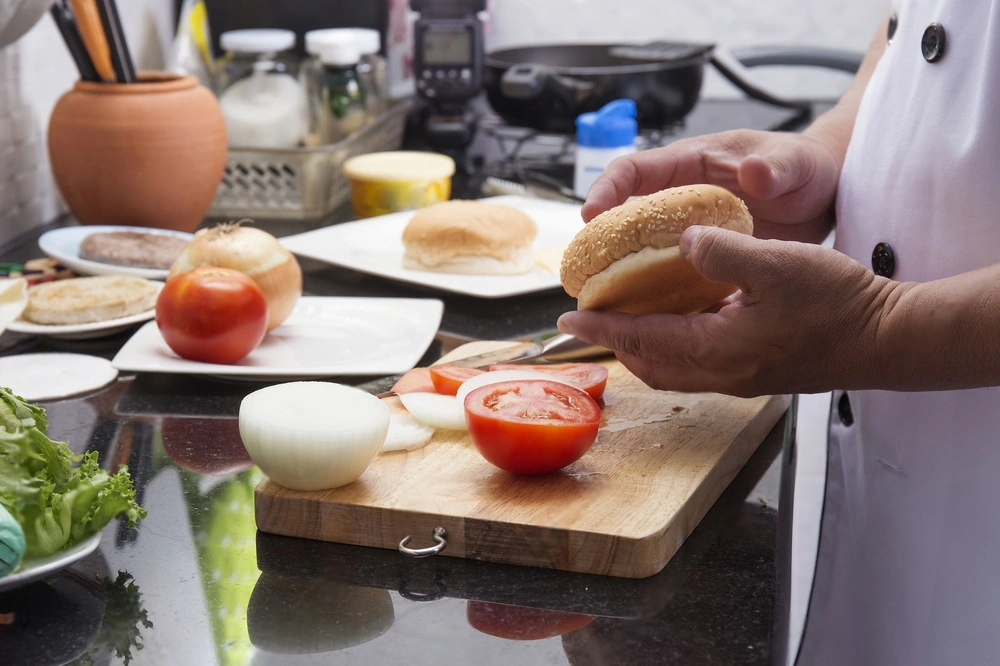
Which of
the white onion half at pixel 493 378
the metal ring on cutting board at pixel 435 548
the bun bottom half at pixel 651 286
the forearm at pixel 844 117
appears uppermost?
the forearm at pixel 844 117

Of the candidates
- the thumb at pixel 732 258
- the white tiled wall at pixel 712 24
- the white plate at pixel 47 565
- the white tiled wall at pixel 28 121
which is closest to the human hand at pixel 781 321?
the thumb at pixel 732 258

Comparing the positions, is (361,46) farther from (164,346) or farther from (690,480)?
(690,480)

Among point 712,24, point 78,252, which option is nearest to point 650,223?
point 78,252

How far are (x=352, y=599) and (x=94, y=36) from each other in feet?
3.72

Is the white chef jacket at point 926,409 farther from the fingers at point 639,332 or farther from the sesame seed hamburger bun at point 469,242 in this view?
the sesame seed hamburger bun at point 469,242

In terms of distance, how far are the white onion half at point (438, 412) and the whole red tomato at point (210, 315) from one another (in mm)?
265

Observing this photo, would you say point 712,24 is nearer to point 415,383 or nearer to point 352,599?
point 415,383

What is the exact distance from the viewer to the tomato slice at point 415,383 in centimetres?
106

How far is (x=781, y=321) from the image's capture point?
2.84 feet

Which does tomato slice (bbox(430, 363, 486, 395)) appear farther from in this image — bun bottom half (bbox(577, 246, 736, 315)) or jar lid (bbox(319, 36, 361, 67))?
jar lid (bbox(319, 36, 361, 67))

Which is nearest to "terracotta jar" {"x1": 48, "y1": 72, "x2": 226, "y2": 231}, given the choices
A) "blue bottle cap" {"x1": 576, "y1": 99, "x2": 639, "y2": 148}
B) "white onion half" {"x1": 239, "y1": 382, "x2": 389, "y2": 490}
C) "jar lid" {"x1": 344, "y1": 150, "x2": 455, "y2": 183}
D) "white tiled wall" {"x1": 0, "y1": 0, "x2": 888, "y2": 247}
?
"jar lid" {"x1": 344, "y1": 150, "x2": 455, "y2": 183}

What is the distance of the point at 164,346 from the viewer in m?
1.23

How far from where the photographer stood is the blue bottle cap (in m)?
1.86

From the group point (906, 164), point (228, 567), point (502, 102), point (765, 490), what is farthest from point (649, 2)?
point (228, 567)
